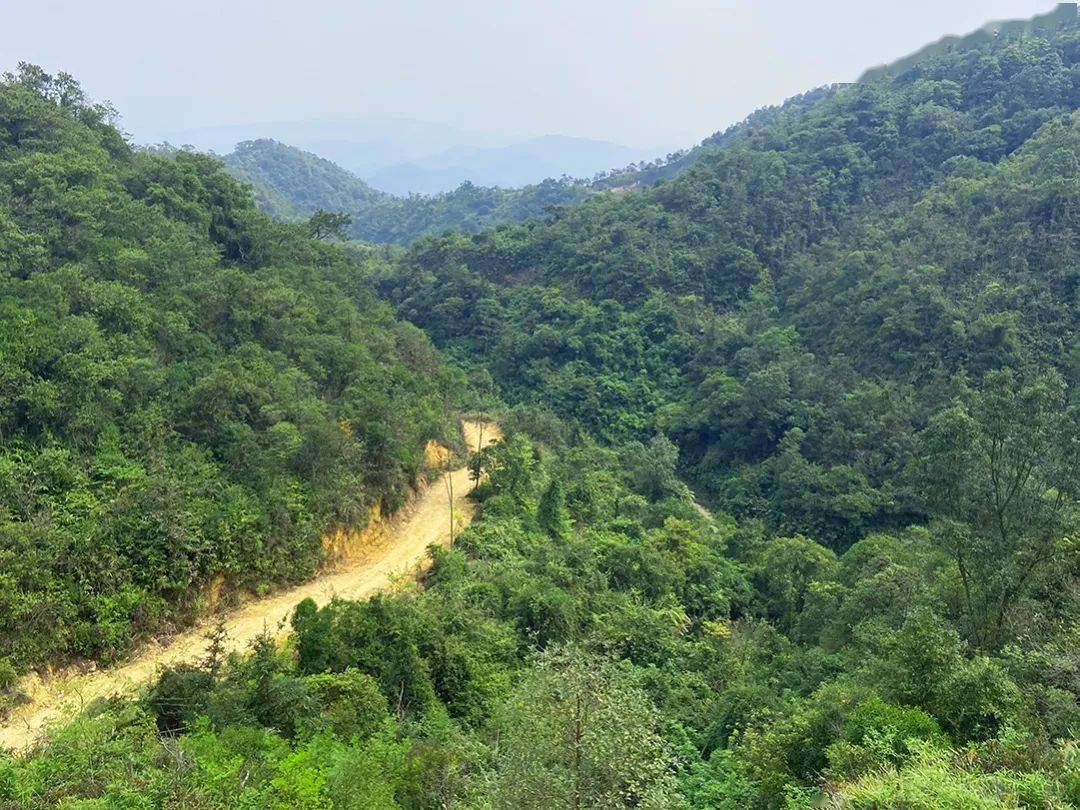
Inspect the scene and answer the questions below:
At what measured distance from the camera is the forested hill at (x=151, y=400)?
1258 centimetres

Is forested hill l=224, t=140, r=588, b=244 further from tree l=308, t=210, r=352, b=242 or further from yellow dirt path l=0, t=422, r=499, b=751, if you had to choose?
yellow dirt path l=0, t=422, r=499, b=751

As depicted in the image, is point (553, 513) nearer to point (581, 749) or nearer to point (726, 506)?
point (726, 506)

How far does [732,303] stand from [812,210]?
812cm

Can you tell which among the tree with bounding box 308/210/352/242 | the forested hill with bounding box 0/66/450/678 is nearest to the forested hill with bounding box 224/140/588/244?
the tree with bounding box 308/210/352/242

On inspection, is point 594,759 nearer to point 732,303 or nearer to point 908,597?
point 908,597

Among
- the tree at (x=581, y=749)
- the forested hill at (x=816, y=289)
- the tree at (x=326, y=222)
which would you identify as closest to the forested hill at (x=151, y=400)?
the tree at (x=326, y=222)

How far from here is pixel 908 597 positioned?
1404 cm

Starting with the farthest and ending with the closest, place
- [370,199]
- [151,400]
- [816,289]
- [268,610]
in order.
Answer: [370,199] < [816,289] < [151,400] < [268,610]

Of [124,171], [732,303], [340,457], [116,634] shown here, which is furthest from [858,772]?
[732,303]

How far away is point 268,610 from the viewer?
15.0m

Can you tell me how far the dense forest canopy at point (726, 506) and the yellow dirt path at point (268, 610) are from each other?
1.09m

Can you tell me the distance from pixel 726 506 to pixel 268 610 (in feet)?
61.8

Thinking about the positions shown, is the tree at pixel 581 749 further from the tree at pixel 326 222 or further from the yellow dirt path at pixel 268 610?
the tree at pixel 326 222

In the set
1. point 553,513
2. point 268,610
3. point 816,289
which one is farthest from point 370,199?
point 268,610
